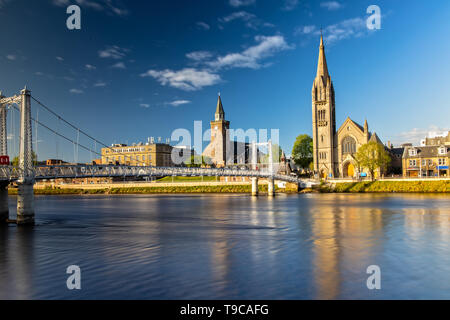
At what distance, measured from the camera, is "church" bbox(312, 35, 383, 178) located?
97688 mm

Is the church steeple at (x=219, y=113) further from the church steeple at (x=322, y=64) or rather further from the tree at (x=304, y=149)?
the church steeple at (x=322, y=64)

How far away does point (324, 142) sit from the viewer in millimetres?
103625

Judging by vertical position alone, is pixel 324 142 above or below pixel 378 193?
above

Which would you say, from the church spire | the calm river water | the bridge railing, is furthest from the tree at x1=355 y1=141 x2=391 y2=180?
the calm river water

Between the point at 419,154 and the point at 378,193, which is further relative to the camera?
the point at 419,154

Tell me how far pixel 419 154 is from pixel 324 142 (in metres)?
25.6

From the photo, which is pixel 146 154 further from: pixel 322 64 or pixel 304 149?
pixel 322 64

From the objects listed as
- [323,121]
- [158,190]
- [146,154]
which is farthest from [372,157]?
[146,154]

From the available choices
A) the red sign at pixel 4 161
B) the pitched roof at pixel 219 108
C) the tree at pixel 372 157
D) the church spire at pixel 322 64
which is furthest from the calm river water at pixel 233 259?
the pitched roof at pixel 219 108

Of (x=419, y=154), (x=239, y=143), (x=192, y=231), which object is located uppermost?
(x=239, y=143)

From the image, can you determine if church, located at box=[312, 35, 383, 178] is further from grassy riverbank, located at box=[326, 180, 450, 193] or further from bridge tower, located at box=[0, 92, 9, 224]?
bridge tower, located at box=[0, 92, 9, 224]

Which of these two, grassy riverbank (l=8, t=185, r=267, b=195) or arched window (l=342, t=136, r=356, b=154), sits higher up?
arched window (l=342, t=136, r=356, b=154)
